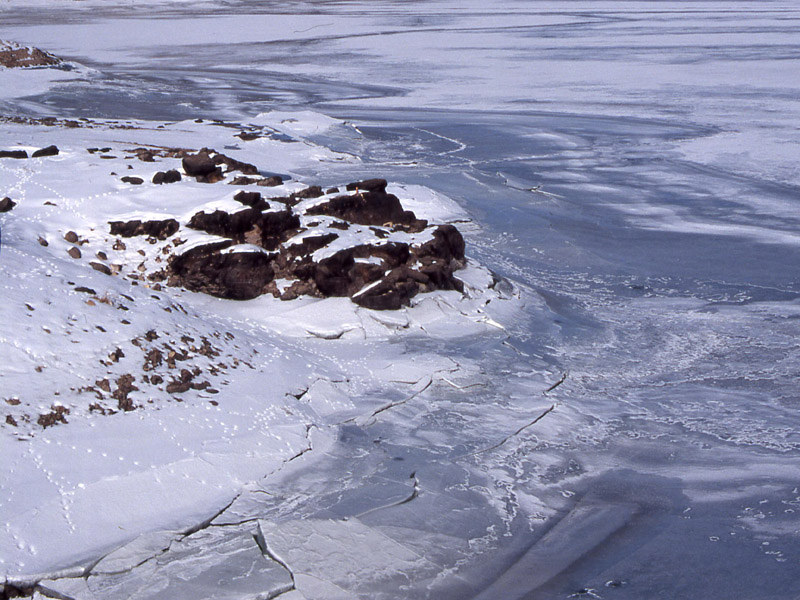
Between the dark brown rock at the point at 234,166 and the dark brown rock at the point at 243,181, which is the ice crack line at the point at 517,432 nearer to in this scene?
the dark brown rock at the point at 243,181

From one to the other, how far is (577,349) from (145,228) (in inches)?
135

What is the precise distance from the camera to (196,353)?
5.51m

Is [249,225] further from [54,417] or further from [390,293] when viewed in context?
[54,417]

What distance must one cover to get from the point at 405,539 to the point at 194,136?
933 cm

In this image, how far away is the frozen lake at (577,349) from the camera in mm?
4102

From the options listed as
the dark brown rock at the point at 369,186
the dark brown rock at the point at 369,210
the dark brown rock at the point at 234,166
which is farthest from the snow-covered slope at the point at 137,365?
the dark brown rock at the point at 369,186

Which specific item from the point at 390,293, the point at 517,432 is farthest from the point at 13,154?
the point at 517,432

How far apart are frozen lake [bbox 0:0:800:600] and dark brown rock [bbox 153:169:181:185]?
9.14 ft

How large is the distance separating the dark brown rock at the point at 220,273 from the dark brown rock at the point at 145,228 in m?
0.45

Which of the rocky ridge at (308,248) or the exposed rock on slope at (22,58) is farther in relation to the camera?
the exposed rock on slope at (22,58)

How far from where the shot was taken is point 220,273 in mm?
6875

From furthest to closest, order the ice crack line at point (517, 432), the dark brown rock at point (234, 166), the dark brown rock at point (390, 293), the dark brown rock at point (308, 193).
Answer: the dark brown rock at point (234, 166) → the dark brown rock at point (308, 193) → the dark brown rock at point (390, 293) → the ice crack line at point (517, 432)

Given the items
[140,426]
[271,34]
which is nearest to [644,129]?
[140,426]

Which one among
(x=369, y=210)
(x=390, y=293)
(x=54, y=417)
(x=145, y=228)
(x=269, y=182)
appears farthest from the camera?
(x=269, y=182)
